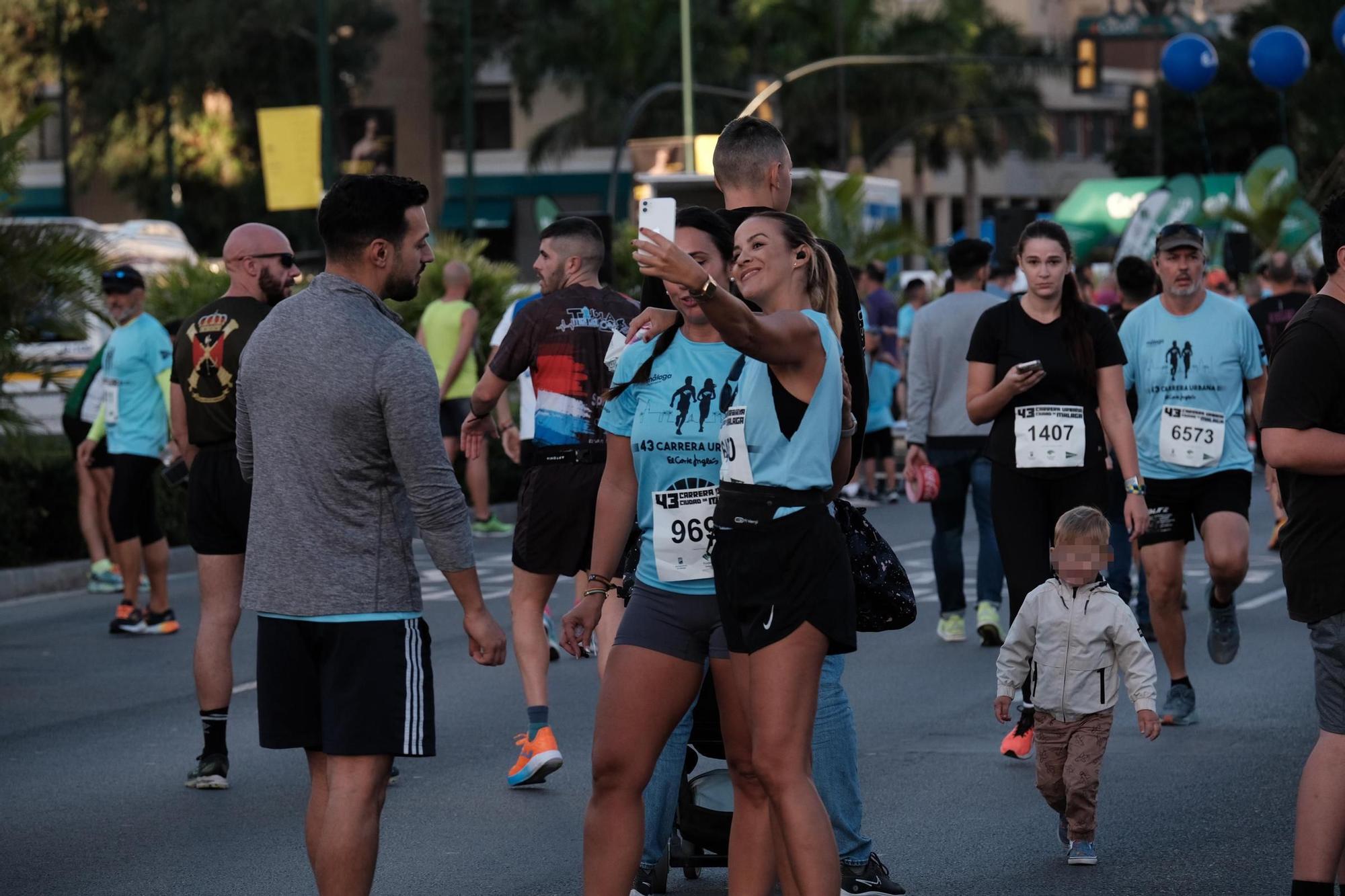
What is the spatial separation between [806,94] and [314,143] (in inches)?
1399

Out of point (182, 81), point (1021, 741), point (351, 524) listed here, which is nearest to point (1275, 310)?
point (1021, 741)

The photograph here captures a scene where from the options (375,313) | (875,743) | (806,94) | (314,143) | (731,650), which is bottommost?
(875,743)

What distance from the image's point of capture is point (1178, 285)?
8977mm

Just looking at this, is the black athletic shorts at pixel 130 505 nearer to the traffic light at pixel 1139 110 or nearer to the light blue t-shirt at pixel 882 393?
the light blue t-shirt at pixel 882 393

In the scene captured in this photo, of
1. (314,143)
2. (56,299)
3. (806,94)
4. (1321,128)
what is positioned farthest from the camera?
(1321,128)

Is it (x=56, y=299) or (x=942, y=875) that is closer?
(x=942, y=875)

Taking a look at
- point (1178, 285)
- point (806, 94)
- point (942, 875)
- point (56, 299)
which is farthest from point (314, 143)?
point (806, 94)

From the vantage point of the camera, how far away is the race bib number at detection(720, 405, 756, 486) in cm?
511

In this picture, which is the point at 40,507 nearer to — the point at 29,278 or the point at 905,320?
the point at 29,278

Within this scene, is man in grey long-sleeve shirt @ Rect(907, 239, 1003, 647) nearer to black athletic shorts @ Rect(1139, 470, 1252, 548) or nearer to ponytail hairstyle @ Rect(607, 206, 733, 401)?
black athletic shorts @ Rect(1139, 470, 1252, 548)

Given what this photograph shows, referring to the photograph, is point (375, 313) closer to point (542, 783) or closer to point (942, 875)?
point (942, 875)

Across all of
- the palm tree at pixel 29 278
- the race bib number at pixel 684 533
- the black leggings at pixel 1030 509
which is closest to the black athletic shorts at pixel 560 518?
the black leggings at pixel 1030 509

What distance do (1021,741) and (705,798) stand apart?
2447 mm

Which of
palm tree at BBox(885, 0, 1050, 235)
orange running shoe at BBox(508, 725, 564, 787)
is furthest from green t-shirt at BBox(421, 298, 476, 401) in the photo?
palm tree at BBox(885, 0, 1050, 235)
